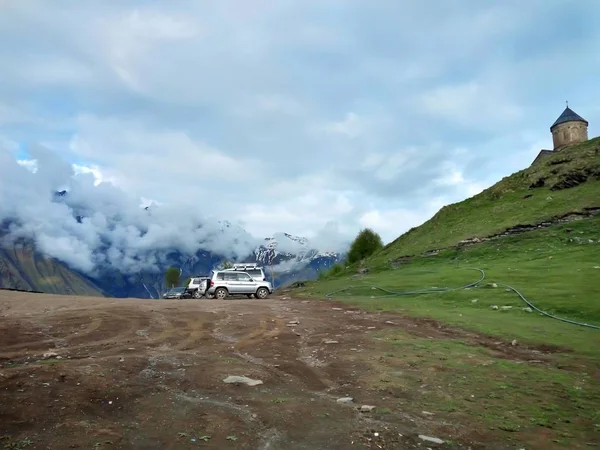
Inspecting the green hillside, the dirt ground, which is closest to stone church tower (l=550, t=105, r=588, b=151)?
the green hillside

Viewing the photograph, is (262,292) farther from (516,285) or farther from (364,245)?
(364,245)

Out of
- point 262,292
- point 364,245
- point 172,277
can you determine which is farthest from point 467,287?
point 172,277

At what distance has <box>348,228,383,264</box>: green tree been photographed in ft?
257

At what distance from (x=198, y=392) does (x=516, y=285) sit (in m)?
21.0

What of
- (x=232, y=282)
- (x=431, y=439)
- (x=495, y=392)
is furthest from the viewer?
(x=232, y=282)

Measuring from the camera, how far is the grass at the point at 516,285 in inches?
631

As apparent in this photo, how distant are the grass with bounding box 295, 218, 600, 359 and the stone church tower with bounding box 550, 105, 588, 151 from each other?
6496 centimetres

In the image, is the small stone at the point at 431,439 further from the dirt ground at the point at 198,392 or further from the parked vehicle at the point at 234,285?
the parked vehicle at the point at 234,285

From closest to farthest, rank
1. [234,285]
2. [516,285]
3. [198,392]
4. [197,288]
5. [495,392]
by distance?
[198,392] < [495,392] < [516,285] < [234,285] < [197,288]

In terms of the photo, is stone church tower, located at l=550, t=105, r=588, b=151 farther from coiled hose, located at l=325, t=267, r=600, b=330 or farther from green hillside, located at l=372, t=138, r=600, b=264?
coiled hose, located at l=325, t=267, r=600, b=330

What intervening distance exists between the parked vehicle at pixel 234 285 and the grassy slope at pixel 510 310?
→ 4.65m

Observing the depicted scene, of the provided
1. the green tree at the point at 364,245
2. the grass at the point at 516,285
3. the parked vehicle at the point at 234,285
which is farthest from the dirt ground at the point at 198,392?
the green tree at the point at 364,245

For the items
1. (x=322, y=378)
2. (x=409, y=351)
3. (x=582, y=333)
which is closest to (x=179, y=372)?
(x=322, y=378)

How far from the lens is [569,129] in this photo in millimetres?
90500
